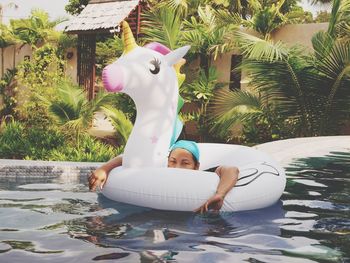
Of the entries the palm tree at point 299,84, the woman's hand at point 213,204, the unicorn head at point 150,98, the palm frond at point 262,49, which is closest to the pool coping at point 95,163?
the palm tree at point 299,84

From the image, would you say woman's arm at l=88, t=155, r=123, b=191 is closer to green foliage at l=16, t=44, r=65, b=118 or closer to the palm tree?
green foliage at l=16, t=44, r=65, b=118

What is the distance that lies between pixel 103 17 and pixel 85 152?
27.5 ft

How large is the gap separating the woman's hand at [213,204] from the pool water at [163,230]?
0.07 meters

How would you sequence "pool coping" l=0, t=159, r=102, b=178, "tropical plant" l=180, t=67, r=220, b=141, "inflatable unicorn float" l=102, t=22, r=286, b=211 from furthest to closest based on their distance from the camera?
"tropical plant" l=180, t=67, r=220, b=141
"pool coping" l=0, t=159, r=102, b=178
"inflatable unicorn float" l=102, t=22, r=286, b=211

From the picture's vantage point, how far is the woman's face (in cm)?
562

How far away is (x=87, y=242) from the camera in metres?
4.10

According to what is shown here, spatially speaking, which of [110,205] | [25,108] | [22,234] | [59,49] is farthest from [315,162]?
[59,49]

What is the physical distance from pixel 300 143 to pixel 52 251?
21.1ft

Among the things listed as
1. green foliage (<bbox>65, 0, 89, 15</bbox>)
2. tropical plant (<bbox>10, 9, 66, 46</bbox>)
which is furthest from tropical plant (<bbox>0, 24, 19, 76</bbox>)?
green foliage (<bbox>65, 0, 89, 15</bbox>)

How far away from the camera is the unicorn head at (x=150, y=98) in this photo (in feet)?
18.2

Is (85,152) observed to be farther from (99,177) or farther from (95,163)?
(99,177)

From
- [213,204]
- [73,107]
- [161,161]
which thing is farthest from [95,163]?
[73,107]

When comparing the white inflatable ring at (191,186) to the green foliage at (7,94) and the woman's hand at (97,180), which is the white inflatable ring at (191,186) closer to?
the woman's hand at (97,180)

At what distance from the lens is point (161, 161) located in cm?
564
